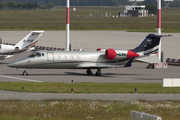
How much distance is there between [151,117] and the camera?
14.0 metres

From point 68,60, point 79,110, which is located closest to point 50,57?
point 68,60

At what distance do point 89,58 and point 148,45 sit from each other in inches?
264

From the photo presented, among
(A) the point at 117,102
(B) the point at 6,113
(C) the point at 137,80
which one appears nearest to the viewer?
(B) the point at 6,113

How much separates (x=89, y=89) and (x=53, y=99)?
4508mm

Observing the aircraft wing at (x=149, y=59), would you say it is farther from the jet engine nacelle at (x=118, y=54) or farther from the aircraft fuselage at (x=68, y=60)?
the aircraft fuselage at (x=68, y=60)

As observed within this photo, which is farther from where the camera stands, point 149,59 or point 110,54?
point 149,59

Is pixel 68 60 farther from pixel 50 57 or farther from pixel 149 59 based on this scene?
pixel 149 59

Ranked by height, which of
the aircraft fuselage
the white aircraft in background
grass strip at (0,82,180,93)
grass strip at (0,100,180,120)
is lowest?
grass strip at (0,100,180,120)

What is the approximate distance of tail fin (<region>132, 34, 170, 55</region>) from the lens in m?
39.4

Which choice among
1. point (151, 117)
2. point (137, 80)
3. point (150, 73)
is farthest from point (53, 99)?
point (150, 73)

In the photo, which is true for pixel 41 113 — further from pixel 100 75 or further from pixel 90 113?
pixel 100 75

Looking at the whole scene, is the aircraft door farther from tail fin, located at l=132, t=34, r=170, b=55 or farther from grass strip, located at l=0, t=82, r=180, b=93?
tail fin, located at l=132, t=34, r=170, b=55

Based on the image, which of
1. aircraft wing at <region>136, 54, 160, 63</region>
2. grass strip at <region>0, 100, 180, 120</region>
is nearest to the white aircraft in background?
aircraft wing at <region>136, 54, 160, 63</region>

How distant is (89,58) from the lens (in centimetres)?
3759
